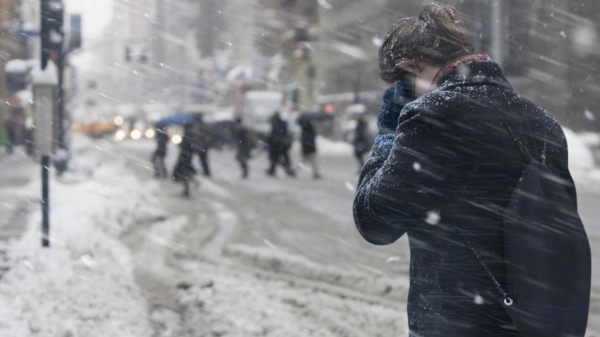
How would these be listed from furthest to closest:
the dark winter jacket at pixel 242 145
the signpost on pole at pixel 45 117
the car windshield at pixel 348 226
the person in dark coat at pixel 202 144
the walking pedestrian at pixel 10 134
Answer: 1. the walking pedestrian at pixel 10 134
2. the dark winter jacket at pixel 242 145
3. the person in dark coat at pixel 202 144
4. the signpost on pole at pixel 45 117
5. the car windshield at pixel 348 226

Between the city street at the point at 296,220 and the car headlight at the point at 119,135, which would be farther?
the car headlight at the point at 119,135

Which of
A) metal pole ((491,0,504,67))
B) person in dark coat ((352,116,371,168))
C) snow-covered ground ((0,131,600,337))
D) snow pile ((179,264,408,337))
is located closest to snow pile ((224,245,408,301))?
snow-covered ground ((0,131,600,337))

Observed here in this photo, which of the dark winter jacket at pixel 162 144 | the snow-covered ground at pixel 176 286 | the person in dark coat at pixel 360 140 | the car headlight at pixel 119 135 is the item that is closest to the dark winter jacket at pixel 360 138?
the person in dark coat at pixel 360 140

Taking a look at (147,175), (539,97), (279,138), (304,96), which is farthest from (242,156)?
(304,96)

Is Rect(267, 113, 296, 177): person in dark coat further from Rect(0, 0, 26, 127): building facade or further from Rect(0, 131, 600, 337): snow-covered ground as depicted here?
Rect(0, 0, 26, 127): building facade

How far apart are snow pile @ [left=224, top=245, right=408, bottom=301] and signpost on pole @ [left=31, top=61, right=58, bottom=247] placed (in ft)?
7.40

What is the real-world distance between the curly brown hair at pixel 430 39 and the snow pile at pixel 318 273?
5.01 meters

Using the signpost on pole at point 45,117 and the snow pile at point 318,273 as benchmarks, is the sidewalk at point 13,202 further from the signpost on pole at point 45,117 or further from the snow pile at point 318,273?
the snow pile at point 318,273

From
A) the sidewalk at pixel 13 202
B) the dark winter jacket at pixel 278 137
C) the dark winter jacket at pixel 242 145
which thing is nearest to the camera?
the sidewalk at pixel 13 202

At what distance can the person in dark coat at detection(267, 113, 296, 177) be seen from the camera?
69.8 feet

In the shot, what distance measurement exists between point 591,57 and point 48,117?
24037mm

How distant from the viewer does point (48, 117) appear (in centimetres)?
871

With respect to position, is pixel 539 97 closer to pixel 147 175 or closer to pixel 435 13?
pixel 147 175

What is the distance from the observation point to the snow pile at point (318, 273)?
22.9 ft
